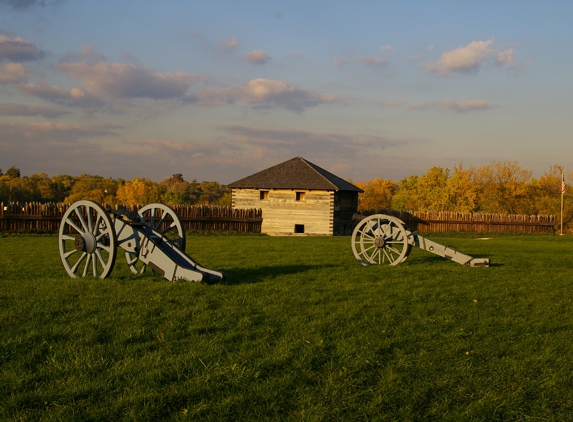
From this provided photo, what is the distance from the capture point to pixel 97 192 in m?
78.0

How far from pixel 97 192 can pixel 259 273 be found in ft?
238

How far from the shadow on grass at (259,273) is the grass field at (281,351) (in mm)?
445

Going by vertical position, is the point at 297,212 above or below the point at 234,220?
above

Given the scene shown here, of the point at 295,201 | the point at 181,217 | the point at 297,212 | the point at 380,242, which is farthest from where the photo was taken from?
the point at 295,201

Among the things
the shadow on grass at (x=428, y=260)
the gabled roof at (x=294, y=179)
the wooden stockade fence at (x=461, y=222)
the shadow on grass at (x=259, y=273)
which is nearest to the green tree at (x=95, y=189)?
the gabled roof at (x=294, y=179)

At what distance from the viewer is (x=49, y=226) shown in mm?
23891

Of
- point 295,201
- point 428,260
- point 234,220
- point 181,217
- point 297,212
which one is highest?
point 295,201

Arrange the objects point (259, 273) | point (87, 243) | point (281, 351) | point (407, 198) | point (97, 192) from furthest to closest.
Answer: point (97, 192)
point (407, 198)
point (259, 273)
point (87, 243)
point (281, 351)

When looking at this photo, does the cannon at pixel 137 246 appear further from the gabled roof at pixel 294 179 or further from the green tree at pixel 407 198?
the green tree at pixel 407 198

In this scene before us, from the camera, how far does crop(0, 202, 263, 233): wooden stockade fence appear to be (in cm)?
2333

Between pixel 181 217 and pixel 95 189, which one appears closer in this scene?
pixel 181 217

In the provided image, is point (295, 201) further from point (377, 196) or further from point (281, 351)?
point (377, 196)

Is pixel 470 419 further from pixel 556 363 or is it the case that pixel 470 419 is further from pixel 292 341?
pixel 292 341

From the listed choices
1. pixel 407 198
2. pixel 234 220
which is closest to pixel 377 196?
pixel 407 198
